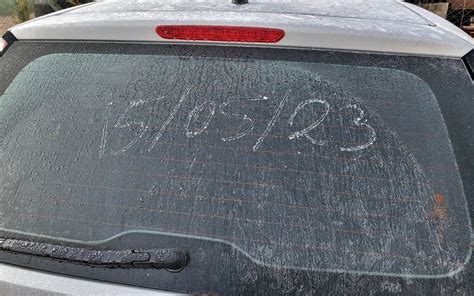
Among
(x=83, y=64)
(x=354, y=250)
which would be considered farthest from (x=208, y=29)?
(x=354, y=250)

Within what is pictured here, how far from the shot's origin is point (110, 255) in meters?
1.27

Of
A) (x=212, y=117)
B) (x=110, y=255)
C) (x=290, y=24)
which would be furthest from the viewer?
(x=290, y=24)

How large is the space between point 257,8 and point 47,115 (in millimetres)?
893

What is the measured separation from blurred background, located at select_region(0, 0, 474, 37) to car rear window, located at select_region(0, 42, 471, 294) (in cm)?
808

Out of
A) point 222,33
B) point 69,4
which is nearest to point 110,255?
point 222,33

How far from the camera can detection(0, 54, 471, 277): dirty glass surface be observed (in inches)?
48.5

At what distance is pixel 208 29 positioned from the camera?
5.15 ft

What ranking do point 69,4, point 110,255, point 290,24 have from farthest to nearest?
point 69,4 → point 290,24 → point 110,255

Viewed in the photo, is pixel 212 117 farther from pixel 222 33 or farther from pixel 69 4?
pixel 69 4

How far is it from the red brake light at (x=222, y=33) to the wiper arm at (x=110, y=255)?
2.46ft

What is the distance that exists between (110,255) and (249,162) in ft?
1.57

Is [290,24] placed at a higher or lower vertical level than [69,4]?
higher

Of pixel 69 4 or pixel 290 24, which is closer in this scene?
pixel 290 24

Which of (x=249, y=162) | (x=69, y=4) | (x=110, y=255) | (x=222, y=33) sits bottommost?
(x=69, y=4)
